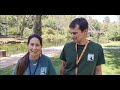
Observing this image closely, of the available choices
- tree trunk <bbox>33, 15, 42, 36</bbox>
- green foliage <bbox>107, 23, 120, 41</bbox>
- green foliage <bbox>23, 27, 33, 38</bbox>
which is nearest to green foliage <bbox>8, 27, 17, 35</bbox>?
green foliage <bbox>23, 27, 33, 38</bbox>

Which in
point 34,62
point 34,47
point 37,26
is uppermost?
point 37,26

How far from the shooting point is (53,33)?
340cm

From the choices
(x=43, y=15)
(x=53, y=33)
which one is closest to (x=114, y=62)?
(x=53, y=33)

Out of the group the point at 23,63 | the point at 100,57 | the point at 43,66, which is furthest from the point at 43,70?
the point at 100,57

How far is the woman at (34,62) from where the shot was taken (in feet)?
9.57

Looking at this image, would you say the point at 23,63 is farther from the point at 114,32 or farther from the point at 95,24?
the point at 114,32

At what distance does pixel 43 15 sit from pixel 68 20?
373mm

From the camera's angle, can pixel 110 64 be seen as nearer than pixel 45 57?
No

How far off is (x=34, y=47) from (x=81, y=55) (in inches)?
24.4

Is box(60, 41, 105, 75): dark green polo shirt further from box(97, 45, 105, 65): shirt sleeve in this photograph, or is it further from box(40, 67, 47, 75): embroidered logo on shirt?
box(40, 67, 47, 75): embroidered logo on shirt

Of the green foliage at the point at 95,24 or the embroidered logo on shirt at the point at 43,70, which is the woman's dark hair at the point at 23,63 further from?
the green foliage at the point at 95,24

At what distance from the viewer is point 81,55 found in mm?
3070

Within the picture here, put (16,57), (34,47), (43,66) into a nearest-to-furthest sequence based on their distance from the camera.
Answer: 1. (43,66)
2. (34,47)
3. (16,57)
